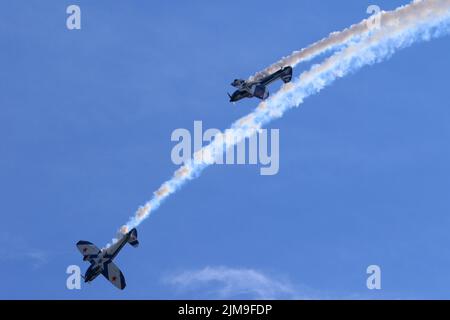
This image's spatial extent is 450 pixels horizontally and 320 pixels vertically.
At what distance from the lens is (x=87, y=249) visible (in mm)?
130875

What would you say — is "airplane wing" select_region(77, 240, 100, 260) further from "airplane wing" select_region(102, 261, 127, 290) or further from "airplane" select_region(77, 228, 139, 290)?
"airplane wing" select_region(102, 261, 127, 290)

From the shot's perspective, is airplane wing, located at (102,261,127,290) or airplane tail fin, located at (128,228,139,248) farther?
airplane wing, located at (102,261,127,290)

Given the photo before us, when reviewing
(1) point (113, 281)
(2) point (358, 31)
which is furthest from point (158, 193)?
(2) point (358, 31)

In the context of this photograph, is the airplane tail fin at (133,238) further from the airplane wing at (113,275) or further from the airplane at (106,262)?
the airplane wing at (113,275)

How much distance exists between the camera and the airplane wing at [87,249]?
130125 millimetres

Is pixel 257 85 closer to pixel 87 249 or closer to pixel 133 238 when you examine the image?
pixel 133 238

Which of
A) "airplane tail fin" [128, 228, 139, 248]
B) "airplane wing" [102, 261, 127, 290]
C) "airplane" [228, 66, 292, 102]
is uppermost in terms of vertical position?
"airplane" [228, 66, 292, 102]

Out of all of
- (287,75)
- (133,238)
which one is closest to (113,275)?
(133,238)

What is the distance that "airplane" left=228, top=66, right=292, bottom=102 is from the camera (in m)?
128

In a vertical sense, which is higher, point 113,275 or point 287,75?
point 287,75

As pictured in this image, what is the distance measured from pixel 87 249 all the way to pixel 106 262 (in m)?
3.28

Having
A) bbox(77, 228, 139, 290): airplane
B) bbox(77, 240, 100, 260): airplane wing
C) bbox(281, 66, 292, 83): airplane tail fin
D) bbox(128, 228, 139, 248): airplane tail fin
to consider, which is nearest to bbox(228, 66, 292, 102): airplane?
bbox(281, 66, 292, 83): airplane tail fin
